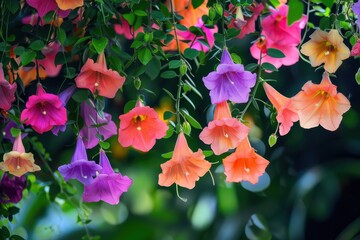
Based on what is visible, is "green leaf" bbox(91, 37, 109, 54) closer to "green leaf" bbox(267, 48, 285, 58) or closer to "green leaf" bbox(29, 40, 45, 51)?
"green leaf" bbox(29, 40, 45, 51)

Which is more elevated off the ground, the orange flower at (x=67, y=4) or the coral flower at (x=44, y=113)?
the orange flower at (x=67, y=4)

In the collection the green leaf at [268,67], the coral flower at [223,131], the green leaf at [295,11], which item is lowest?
the coral flower at [223,131]

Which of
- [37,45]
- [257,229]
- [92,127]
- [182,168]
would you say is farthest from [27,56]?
[257,229]

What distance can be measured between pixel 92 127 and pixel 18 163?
112mm

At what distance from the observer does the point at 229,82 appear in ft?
2.92

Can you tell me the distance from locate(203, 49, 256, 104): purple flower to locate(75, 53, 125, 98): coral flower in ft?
0.40

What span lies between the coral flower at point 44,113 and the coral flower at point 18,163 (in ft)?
0.14

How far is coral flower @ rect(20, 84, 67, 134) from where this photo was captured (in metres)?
0.92

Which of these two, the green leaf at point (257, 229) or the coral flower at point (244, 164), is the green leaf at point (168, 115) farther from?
the green leaf at point (257, 229)

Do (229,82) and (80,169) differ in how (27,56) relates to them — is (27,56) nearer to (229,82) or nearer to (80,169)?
(80,169)

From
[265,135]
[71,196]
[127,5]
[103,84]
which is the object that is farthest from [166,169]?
[265,135]

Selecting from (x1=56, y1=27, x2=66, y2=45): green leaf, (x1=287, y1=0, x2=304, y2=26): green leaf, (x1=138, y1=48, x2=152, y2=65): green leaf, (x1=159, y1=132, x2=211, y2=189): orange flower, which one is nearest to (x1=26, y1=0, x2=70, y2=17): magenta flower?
(x1=56, y1=27, x2=66, y2=45): green leaf

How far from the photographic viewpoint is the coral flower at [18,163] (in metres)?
0.93

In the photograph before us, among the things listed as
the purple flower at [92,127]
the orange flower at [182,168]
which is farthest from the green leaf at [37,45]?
the orange flower at [182,168]
